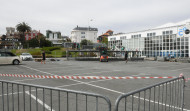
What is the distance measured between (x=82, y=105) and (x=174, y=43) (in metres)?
45.5

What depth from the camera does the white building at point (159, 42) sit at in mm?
41928

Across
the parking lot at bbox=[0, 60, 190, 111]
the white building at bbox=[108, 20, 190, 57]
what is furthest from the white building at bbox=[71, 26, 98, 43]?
the parking lot at bbox=[0, 60, 190, 111]

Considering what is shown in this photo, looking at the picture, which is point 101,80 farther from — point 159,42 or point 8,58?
point 159,42

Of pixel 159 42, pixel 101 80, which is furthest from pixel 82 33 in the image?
pixel 101 80

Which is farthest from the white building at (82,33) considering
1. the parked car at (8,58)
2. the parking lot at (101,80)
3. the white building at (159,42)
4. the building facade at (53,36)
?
the parking lot at (101,80)

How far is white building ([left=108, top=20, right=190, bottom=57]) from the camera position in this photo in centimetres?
4193

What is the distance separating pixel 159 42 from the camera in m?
47.3

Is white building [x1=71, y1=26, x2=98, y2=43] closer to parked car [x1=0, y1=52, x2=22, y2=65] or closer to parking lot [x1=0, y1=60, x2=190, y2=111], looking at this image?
parked car [x1=0, y1=52, x2=22, y2=65]

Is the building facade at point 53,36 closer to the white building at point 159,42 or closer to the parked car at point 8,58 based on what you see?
the white building at point 159,42

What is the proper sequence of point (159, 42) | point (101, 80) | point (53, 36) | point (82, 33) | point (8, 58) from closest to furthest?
1. point (101, 80)
2. point (8, 58)
3. point (159, 42)
4. point (82, 33)
5. point (53, 36)

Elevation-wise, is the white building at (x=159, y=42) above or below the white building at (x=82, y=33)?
below

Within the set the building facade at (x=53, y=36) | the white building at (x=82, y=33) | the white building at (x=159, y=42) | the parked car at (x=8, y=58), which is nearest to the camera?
the parked car at (x=8, y=58)

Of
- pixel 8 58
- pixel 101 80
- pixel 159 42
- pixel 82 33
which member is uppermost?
pixel 82 33

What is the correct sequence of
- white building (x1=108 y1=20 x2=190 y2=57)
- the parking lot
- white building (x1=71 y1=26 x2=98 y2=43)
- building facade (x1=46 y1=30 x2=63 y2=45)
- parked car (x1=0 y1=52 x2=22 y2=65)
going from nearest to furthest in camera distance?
the parking lot < parked car (x1=0 y1=52 x2=22 y2=65) < white building (x1=108 y1=20 x2=190 y2=57) < white building (x1=71 y1=26 x2=98 y2=43) < building facade (x1=46 y1=30 x2=63 y2=45)
